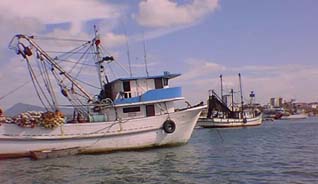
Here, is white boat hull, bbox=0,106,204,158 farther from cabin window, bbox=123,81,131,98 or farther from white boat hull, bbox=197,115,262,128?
white boat hull, bbox=197,115,262,128

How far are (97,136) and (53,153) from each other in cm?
332

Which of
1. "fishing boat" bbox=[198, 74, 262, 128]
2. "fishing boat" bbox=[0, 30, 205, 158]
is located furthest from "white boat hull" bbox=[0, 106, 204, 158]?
"fishing boat" bbox=[198, 74, 262, 128]

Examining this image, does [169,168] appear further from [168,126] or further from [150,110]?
[150,110]

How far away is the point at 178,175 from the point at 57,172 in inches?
252

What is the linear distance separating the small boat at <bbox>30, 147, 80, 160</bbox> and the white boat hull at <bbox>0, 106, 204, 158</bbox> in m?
0.58

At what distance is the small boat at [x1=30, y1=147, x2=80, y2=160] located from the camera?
29.6 m

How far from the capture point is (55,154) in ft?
98.7

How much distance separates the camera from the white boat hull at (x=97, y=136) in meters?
30.5

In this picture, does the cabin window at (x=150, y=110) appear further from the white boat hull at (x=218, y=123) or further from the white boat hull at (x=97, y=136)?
the white boat hull at (x=218, y=123)

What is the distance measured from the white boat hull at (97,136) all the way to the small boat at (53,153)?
1.90 feet

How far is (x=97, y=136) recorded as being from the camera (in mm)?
31922

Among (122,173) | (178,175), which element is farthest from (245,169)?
(122,173)

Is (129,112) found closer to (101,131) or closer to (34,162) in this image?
(101,131)

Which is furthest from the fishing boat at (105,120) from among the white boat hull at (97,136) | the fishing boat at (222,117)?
the fishing boat at (222,117)
